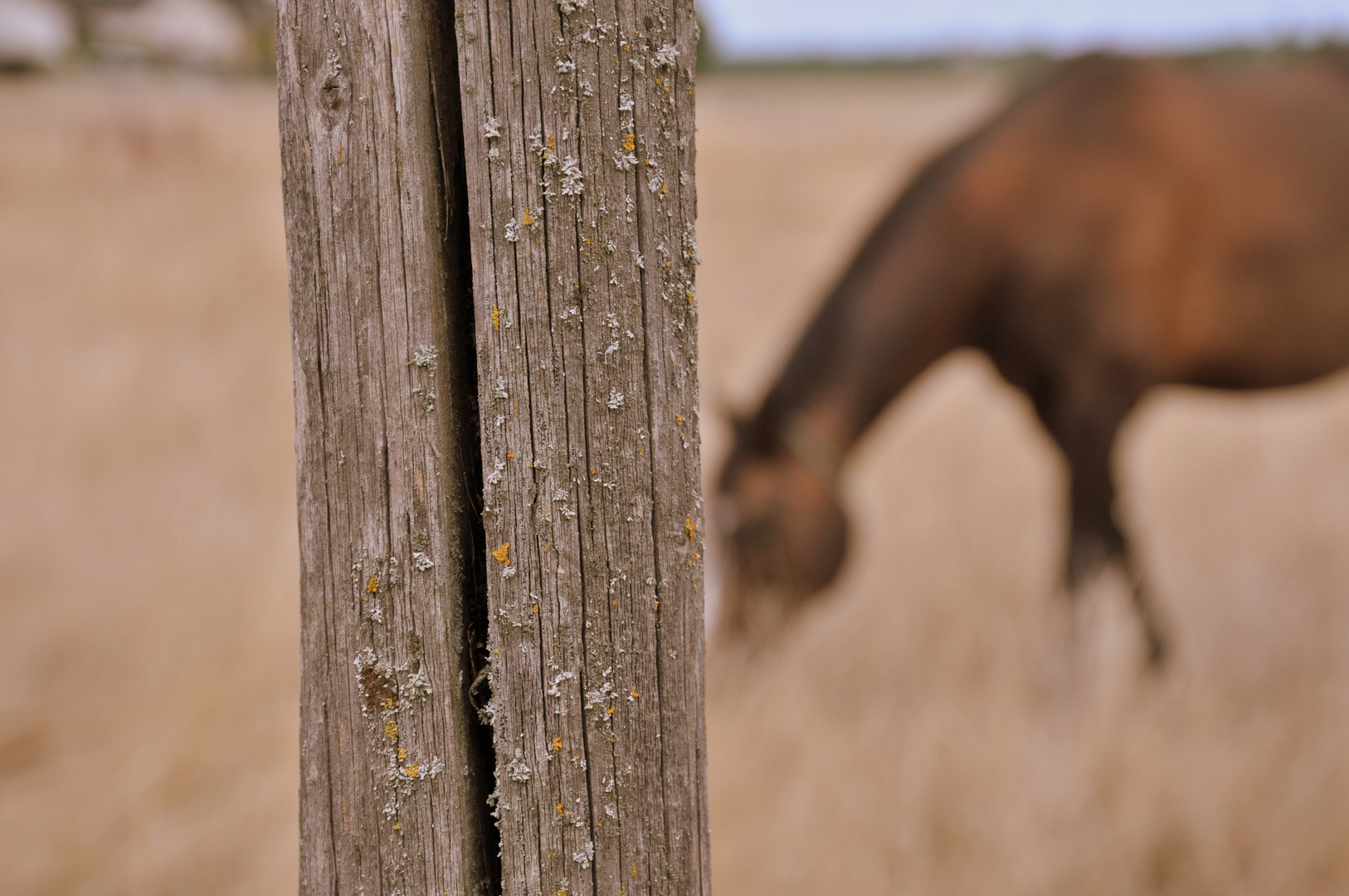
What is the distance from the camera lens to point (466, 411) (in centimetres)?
75

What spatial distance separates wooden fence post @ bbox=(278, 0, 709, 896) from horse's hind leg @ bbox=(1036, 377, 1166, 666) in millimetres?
2530

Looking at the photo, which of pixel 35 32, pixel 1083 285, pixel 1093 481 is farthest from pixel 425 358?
pixel 35 32

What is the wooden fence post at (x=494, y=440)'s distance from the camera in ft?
2.28

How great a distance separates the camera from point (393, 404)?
2.36 feet

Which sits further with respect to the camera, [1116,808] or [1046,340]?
[1046,340]

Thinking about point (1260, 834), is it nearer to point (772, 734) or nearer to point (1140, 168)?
point (772, 734)

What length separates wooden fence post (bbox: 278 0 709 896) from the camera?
69cm

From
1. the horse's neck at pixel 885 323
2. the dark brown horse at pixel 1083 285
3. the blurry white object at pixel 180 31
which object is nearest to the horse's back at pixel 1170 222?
the dark brown horse at pixel 1083 285

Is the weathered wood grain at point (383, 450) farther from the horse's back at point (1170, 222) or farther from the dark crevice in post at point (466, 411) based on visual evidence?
the horse's back at point (1170, 222)

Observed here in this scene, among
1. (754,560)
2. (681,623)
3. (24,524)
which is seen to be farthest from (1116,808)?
(24,524)

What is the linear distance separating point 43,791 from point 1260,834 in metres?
3.02

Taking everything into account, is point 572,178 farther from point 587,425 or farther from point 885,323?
point 885,323

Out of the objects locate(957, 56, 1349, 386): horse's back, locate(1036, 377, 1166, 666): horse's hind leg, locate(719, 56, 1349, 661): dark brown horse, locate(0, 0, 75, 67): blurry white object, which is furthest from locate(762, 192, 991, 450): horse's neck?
locate(0, 0, 75, 67): blurry white object

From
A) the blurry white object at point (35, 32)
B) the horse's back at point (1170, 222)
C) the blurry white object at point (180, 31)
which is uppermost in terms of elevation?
the blurry white object at point (180, 31)
